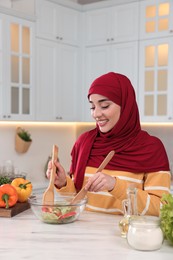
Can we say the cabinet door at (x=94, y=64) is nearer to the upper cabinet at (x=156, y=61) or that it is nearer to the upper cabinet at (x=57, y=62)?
the upper cabinet at (x=57, y=62)

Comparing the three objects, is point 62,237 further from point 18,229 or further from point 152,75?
point 152,75

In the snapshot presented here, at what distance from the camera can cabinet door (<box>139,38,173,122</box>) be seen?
4.00m

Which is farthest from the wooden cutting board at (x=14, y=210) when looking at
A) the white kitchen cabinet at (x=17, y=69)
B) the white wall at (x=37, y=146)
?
the white wall at (x=37, y=146)

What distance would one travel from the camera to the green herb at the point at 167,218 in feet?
4.65

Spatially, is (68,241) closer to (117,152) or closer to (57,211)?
(57,211)

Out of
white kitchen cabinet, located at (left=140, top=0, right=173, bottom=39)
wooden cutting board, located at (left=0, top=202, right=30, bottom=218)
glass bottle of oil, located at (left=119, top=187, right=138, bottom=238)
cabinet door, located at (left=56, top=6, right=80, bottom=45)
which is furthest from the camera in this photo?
cabinet door, located at (left=56, top=6, right=80, bottom=45)

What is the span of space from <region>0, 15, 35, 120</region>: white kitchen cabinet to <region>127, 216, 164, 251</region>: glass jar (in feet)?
8.61

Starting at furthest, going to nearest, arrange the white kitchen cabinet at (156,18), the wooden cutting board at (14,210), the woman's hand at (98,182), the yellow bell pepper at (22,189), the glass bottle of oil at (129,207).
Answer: the white kitchen cabinet at (156,18), the yellow bell pepper at (22,189), the wooden cutting board at (14,210), the woman's hand at (98,182), the glass bottle of oil at (129,207)

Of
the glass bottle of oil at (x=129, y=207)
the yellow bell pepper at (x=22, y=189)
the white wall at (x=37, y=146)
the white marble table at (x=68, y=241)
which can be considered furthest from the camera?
the white wall at (x=37, y=146)

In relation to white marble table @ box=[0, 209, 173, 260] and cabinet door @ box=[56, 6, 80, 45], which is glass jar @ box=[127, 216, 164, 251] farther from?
cabinet door @ box=[56, 6, 80, 45]

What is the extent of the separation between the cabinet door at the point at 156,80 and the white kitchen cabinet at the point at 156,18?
73 millimetres

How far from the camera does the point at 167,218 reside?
4.69ft

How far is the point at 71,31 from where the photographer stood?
14.7 feet

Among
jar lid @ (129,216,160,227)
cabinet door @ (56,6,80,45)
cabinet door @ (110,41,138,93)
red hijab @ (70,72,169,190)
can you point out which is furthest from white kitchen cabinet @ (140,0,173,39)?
jar lid @ (129,216,160,227)
